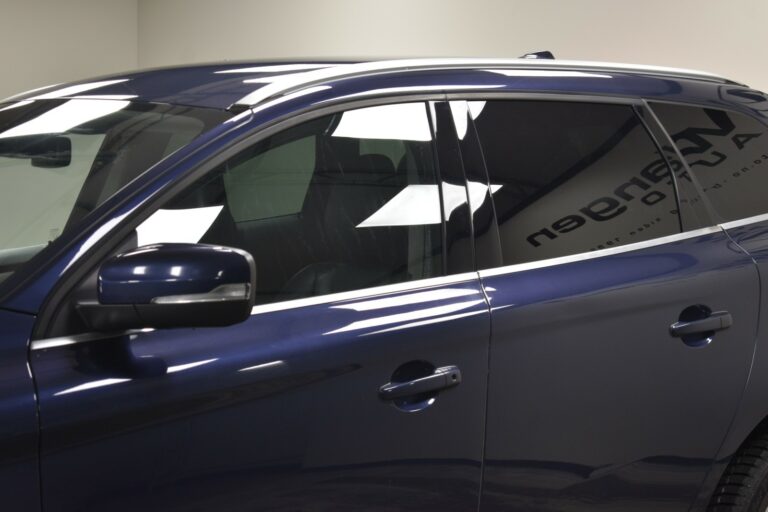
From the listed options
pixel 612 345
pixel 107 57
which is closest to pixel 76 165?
pixel 612 345

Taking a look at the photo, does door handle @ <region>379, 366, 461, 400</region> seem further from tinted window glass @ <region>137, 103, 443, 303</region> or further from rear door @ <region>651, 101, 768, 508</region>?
rear door @ <region>651, 101, 768, 508</region>

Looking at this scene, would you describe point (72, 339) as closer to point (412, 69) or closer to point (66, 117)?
point (66, 117)

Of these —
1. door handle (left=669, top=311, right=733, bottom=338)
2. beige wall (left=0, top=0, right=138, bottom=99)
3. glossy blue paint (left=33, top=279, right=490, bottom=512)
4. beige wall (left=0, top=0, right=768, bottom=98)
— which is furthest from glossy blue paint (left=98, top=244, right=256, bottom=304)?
beige wall (left=0, top=0, right=138, bottom=99)

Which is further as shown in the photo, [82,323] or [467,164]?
[467,164]

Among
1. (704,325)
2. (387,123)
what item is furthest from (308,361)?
(704,325)

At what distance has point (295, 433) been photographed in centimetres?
148

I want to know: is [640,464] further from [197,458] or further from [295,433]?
[197,458]

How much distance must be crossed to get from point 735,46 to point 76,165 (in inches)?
175

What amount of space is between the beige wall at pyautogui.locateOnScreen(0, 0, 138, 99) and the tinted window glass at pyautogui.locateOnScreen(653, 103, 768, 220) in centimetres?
776

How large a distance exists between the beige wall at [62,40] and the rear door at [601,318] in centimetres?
786

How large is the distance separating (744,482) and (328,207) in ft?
3.59

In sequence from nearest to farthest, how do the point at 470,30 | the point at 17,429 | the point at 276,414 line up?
the point at 17,429 < the point at 276,414 < the point at 470,30

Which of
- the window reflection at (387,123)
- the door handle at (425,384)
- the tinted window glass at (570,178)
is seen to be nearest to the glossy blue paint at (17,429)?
the door handle at (425,384)

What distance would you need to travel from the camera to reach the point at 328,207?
168 cm
